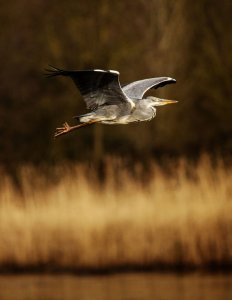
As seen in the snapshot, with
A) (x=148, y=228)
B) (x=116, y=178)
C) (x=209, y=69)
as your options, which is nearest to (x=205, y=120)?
(x=209, y=69)

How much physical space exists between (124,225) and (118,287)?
0.85 m

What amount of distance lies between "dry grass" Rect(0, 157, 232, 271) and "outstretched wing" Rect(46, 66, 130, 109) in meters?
3.82

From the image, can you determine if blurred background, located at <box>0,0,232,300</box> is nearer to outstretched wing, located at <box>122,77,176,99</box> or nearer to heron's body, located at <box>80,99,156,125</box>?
outstretched wing, located at <box>122,77,176,99</box>

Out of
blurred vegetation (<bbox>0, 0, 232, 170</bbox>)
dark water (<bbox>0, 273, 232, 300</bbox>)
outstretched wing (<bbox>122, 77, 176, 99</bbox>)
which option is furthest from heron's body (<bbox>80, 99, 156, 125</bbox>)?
Answer: blurred vegetation (<bbox>0, 0, 232, 170</bbox>)

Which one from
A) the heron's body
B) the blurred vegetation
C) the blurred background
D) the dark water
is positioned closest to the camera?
the heron's body

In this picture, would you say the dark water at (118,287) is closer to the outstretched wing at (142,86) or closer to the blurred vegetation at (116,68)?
the outstretched wing at (142,86)

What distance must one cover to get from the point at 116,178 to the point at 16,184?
3765 millimetres

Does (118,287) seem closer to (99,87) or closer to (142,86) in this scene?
(142,86)

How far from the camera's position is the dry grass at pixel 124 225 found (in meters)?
10.5

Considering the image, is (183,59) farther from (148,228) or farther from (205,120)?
(148,228)

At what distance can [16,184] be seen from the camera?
15.4 metres

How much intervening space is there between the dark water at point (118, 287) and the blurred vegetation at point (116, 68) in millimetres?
5440

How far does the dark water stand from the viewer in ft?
32.5

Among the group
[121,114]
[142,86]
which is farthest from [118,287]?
[121,114]
